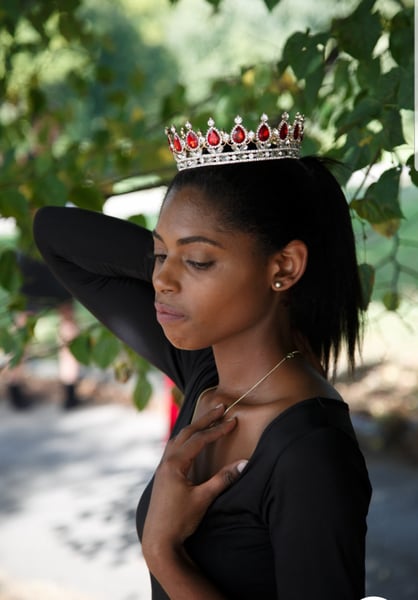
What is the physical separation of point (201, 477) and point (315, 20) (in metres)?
9.63

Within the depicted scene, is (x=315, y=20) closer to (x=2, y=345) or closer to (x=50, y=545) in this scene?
(x=50, y=545)

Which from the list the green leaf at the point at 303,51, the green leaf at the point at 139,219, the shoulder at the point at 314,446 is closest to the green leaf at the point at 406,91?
the green leaf at the point at 303,51

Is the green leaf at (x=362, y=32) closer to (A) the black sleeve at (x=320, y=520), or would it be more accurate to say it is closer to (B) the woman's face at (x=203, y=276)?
(B) the woman's face at (x=203, y=276)

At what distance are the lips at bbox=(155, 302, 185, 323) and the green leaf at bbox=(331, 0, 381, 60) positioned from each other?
898 millimetres

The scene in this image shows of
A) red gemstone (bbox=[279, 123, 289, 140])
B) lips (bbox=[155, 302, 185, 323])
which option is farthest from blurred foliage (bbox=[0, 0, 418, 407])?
lips (bbox=[155, 302, 185, 323])

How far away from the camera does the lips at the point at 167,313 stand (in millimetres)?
1286

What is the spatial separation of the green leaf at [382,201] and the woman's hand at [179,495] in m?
0.64

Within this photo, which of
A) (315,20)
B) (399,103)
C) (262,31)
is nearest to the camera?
(399,103)

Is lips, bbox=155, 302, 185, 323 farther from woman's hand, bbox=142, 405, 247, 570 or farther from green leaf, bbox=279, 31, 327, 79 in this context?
green leaf, bbox=279, 31, 327, 79

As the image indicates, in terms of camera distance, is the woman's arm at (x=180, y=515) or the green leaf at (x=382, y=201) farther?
the green leaf at (x=382, y=201)

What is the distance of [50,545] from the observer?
14.1ft

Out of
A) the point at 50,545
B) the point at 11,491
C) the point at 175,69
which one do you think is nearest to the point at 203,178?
the point at 50,545

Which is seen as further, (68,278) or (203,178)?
(68,278)

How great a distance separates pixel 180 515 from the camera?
1274 mm
